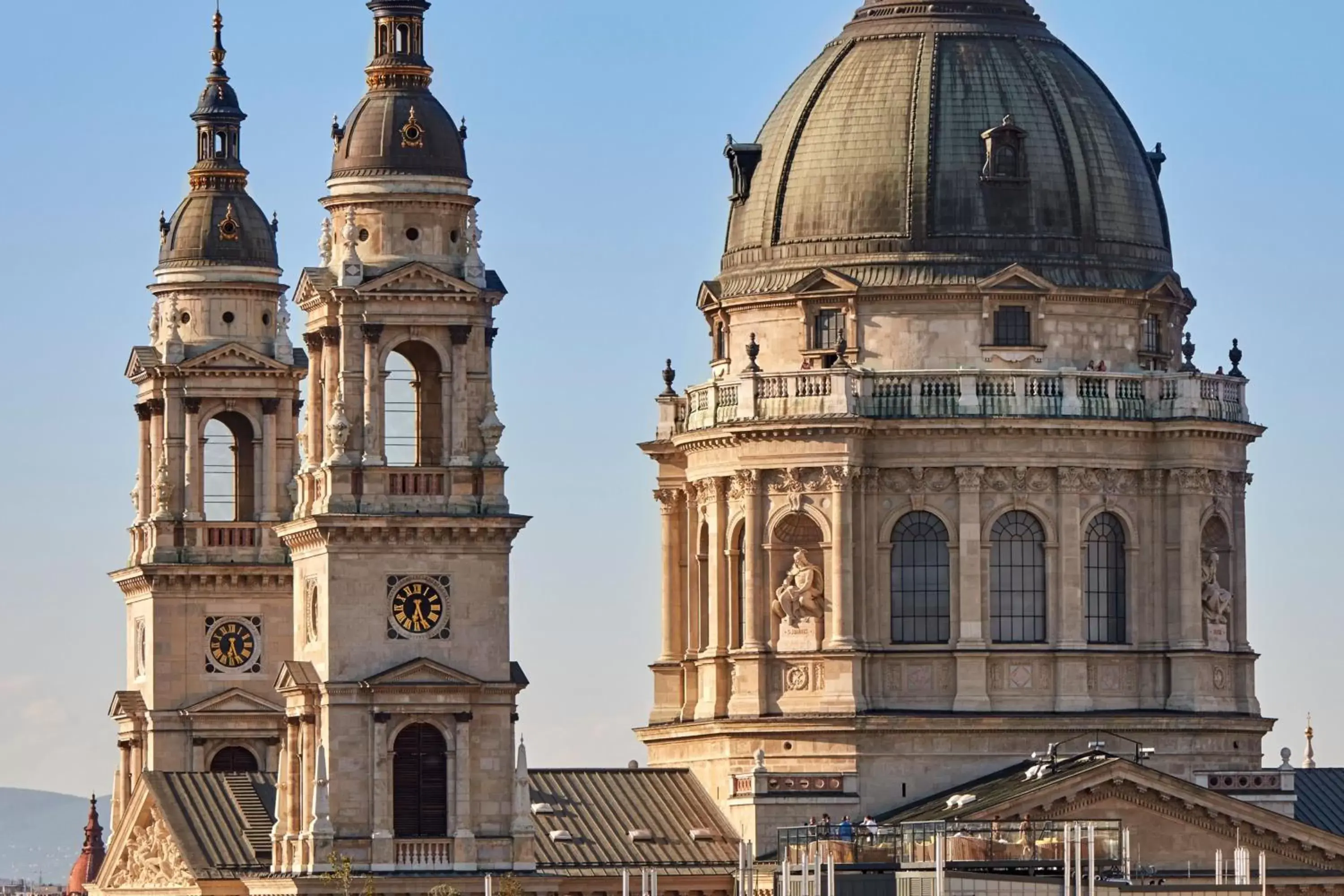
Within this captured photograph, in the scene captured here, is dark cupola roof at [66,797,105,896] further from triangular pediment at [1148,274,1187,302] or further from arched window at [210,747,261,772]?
triangular pediment at [1148,274,1187,302]

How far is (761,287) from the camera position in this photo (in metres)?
141

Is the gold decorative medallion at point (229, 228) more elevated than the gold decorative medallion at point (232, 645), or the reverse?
the gold decorative medallion at point (229, 228)

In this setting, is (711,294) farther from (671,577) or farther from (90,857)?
(90,857)

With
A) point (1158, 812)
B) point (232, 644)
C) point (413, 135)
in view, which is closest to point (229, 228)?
point (232, 644)

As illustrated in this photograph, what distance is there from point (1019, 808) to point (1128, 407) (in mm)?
16202

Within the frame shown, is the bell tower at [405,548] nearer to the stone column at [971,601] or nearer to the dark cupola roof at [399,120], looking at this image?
the dark cupola roof at [399,120]

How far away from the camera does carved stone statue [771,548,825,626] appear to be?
451 ft

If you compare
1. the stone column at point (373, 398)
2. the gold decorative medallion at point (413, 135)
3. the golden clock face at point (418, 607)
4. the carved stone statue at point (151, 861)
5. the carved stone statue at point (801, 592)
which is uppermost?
the gold decorative medallion at point (413, 135)

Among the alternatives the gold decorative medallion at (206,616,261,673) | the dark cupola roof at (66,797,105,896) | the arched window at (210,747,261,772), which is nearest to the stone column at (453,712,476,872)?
the arched window at (210,747,261,772)

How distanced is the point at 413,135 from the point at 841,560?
19870mm

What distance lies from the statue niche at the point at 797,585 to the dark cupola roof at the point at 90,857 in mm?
43190

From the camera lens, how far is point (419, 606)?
125125 mm

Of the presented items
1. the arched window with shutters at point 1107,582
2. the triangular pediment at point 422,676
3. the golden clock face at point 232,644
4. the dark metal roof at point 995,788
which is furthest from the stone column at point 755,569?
the golden clock face at point 232,644

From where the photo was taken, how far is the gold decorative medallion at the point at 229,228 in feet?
492
